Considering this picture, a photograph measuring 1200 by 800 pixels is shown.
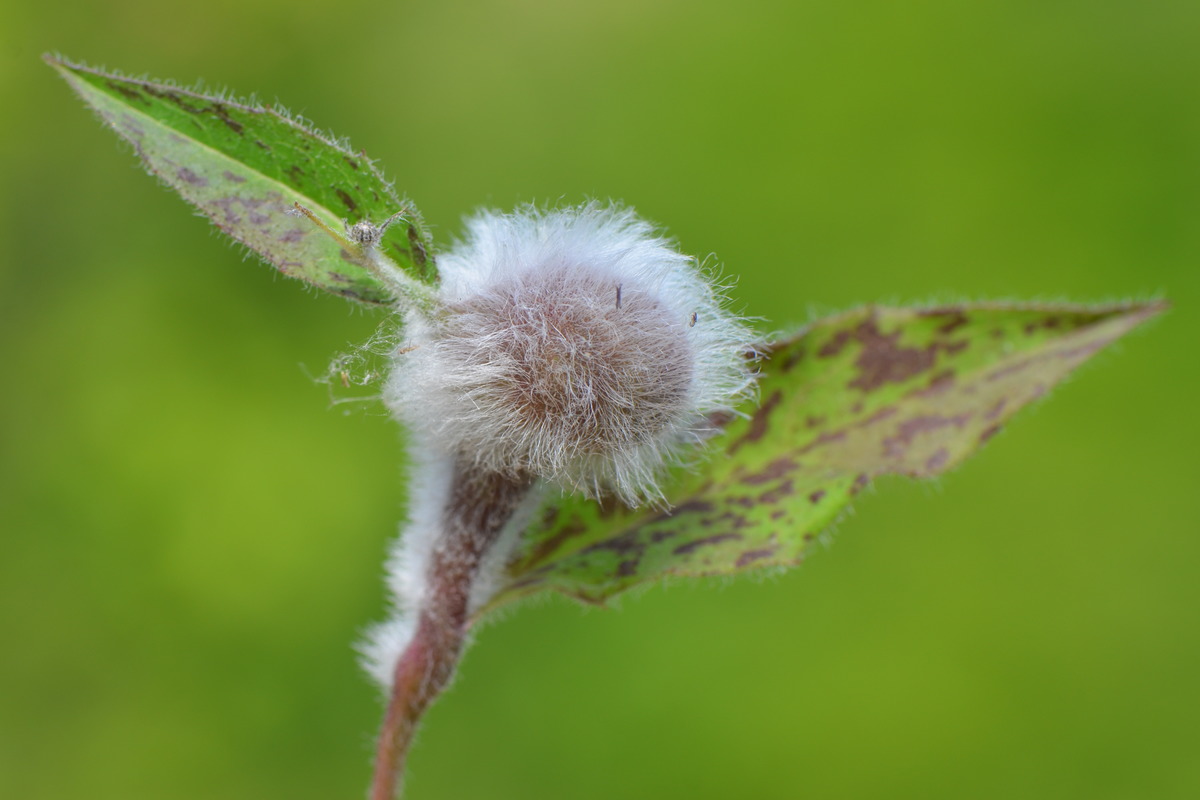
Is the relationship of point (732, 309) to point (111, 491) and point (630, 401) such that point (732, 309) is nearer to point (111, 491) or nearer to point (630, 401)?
point (630, 401)

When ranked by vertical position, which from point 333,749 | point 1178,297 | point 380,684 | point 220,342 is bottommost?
point 380,684

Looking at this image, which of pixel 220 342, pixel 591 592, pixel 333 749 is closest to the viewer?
pixel 591 592

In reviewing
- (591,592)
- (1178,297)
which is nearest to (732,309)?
(591,592)

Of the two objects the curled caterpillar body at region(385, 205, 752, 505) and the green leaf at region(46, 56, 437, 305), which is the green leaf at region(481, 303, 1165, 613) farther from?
the green leaf at region(46, 56, 437, 305)

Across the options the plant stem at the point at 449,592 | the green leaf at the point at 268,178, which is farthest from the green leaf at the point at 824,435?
the green leaf at the point at 268,178

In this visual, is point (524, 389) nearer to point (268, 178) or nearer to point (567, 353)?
point (567, 353)

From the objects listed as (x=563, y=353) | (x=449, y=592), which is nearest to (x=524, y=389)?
(x=563, y=353)
